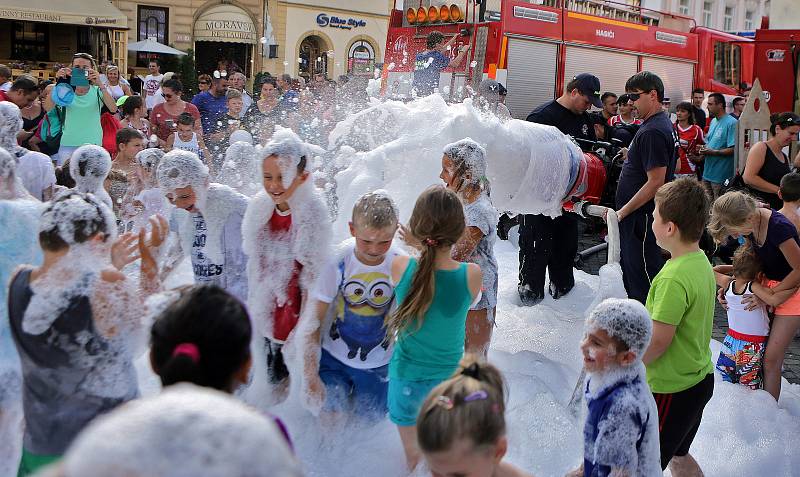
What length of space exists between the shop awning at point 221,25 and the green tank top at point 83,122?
72.1 feet

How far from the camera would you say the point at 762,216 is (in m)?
4.60

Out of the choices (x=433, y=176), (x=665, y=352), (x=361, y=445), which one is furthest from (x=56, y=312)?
(x=433, y=176)

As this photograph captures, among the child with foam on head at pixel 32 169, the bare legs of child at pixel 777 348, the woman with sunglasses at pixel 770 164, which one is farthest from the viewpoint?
the woman with sunglasses at pixel 770 164

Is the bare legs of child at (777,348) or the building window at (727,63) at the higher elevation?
the building window at (727,63)

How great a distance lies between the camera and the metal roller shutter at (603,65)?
11.9 meters

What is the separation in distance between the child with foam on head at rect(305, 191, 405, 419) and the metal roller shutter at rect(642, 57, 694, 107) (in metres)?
10.5

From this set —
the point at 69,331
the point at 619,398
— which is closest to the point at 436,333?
the point at 619,398

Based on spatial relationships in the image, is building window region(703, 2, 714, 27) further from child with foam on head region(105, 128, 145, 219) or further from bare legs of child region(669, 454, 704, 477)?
bare legs of child region(669, 454, 704, 477)

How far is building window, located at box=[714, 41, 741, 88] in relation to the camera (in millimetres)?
13844

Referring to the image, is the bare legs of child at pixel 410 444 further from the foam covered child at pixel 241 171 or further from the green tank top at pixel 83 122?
the green tank top at pixel 83 122

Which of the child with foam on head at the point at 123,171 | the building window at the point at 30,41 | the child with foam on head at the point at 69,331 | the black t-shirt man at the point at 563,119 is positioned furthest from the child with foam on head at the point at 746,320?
the building window at the point at 30,41

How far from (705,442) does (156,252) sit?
9.92 ft

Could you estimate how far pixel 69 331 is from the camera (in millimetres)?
2600

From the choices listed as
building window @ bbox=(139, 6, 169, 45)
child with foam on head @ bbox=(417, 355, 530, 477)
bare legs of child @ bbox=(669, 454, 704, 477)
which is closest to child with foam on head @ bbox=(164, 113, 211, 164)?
bare legs of child @ bbox=(669, 454, 704, 477)
